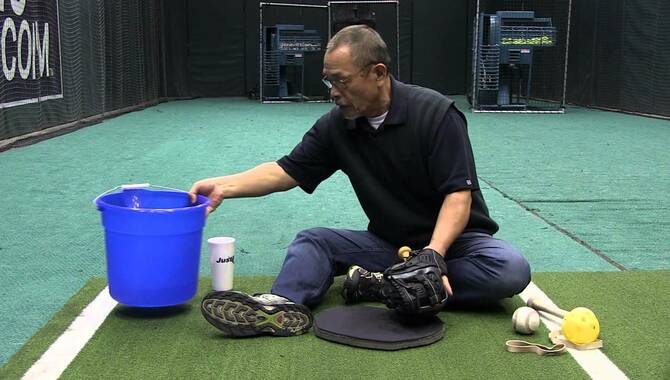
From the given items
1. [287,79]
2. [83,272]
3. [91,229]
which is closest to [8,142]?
[91,229]

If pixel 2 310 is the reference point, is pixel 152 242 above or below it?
above

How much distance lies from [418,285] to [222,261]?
3.13 feet

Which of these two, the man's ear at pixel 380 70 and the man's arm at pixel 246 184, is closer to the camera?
the man's ear at pixel 380 70

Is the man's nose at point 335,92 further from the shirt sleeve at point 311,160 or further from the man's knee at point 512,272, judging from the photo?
the man's knee at point 512,272

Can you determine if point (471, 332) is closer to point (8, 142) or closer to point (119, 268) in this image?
point (119, 268)

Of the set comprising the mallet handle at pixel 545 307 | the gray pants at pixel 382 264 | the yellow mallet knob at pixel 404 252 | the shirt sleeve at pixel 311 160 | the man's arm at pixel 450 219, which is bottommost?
the mallet handle at pixel 545 307

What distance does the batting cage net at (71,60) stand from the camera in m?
8.25

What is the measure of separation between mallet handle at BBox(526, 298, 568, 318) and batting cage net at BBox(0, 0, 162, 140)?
6746 mm

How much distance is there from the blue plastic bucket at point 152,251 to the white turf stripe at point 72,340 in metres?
0.14

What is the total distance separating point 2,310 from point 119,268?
0.60 meters

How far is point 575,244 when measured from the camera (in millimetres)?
4047

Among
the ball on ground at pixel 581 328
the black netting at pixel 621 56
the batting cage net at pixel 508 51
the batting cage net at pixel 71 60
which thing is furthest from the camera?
the batting cage net at pixel 508 51

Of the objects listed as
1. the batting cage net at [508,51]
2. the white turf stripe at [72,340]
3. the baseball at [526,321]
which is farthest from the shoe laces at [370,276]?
the batting cage net at [508,51]

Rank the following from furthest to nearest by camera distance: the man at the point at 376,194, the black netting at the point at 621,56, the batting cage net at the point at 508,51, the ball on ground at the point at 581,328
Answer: the batting cage net at the point at 508,51
the black netting at the point at 621,56
the man at the point at 376,194
the ball on ground at the point at 581,328
